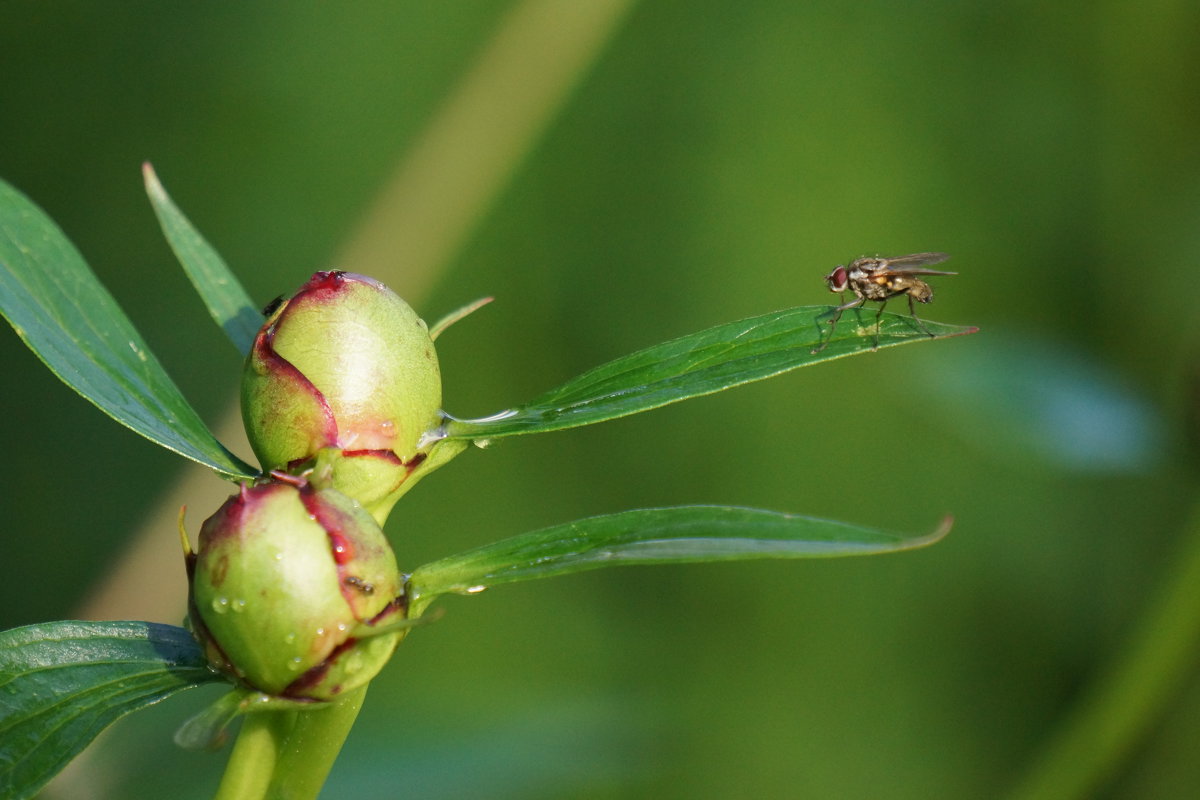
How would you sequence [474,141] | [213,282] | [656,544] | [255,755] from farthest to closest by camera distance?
[474,141]
[213,282]
[255,755]
[656,544]

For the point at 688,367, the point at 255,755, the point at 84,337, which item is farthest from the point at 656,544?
the point at 84,337

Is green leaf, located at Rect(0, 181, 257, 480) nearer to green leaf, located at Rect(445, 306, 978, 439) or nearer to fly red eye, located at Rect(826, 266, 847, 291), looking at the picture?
green leaf, located at Rect(445, 306, 978, 439)

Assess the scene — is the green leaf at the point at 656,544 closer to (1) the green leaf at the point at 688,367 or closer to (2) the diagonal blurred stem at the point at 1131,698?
(1) the green leaf at the point at 688,367

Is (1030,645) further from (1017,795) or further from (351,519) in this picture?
(351,519)

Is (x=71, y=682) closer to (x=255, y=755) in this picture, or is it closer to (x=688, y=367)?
(x=255, y=755)

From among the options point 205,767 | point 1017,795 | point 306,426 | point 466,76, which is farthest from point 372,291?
point 466,76

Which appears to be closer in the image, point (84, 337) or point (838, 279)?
point (84, 337)
